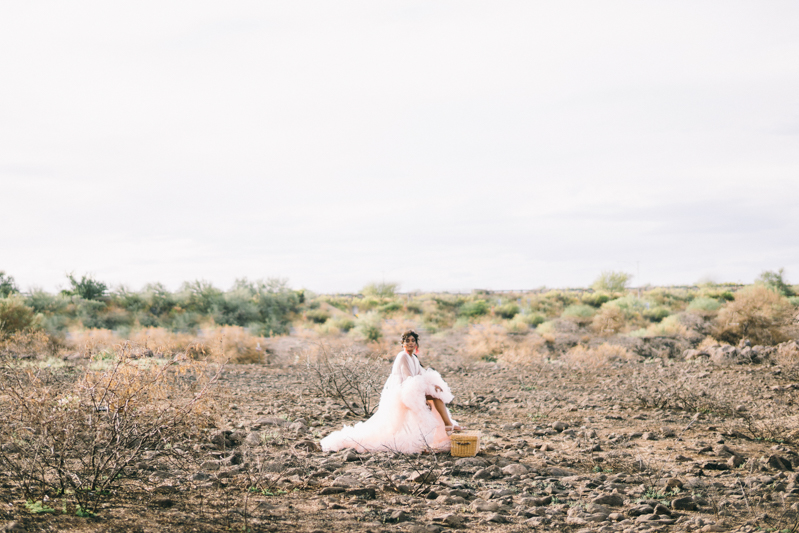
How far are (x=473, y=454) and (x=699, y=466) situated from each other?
241 centimetres

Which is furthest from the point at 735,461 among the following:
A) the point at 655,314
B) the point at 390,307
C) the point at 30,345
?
the point at 390,307

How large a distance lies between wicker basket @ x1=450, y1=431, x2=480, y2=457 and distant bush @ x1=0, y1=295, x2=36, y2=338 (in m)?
17.4

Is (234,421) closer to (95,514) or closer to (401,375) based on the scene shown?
(401,375)

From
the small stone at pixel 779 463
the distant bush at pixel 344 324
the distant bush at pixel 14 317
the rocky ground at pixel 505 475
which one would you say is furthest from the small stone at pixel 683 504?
the distant bush at pixel 344 324

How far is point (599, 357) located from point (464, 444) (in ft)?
42.1

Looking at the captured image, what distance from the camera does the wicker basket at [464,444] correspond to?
7258mm

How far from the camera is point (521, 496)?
581 centimetres

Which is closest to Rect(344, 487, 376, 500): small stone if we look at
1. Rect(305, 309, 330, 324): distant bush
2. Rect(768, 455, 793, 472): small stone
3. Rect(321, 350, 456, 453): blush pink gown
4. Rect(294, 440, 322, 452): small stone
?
Rect(321, 350, 456, 453): blush pink gown

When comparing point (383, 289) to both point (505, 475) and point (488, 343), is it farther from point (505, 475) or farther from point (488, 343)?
point (505, 475)

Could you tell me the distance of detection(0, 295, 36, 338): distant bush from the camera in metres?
20.5

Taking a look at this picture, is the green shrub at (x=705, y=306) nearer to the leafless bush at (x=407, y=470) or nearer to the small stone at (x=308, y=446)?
the leafless bush at (x=407, y=470)

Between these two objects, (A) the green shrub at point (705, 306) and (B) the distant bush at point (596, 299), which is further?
(B) the distant bush at point (596, 299)

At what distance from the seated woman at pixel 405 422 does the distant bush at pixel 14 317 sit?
16.4m

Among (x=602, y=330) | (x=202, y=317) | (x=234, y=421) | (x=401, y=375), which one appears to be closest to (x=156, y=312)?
(x=202, y=317)
